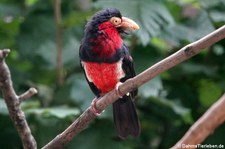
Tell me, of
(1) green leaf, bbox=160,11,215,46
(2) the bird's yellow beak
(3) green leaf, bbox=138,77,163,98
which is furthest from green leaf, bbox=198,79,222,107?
(2) the bird's yellow beak

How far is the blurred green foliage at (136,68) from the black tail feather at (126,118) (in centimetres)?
24

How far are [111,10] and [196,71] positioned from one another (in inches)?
39.1

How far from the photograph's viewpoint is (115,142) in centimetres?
266

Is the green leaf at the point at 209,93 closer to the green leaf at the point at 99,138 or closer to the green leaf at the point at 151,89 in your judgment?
the green leaf at the point at 151,89

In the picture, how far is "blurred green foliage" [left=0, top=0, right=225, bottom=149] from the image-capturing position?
105 inches

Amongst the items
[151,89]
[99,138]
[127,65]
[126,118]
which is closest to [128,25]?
[127,65]

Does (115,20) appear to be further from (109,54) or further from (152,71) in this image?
(152,71)

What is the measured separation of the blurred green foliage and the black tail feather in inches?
9.3

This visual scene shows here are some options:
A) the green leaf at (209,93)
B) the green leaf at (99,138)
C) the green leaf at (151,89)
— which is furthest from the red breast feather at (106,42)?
the green leaf at (209,93)

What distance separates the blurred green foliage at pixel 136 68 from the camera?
266 cm

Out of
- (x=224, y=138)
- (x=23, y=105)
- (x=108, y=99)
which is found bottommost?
Result: (x=224, y=138)

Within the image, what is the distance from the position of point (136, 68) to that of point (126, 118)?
0.64 metres

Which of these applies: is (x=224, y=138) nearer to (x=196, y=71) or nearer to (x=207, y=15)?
(x=196, y=71)

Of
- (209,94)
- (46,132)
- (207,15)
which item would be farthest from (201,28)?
(46,132)
